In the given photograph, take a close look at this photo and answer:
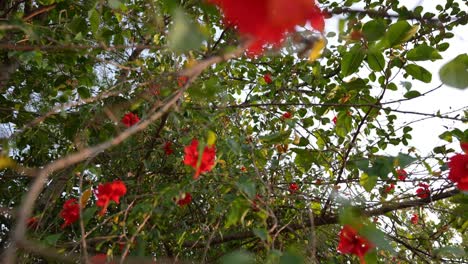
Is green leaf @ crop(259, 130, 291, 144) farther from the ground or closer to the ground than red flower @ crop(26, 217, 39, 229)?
farther from the ground

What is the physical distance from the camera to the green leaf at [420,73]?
41.7 inches

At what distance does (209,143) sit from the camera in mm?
783

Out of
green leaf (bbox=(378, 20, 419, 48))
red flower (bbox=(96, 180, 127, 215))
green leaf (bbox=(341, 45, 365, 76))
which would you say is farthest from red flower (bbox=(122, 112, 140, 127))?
green leaf (bbox=(378, 20, 419, 48))

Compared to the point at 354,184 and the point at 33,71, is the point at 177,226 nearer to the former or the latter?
the point at 354,184

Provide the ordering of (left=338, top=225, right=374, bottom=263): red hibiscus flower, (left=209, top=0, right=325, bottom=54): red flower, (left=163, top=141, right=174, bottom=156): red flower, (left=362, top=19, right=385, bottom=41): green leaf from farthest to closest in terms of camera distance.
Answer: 1. (left=163, top=141, right=174, bottom=156): red flower
2. (left=338, top=225, right=374, bottom=263): red hibiscus flower
3. (left=362, top=19, right=385, bottom=41): green leaf
4. (left=209, top=0, right=325, bottom=54): red flower

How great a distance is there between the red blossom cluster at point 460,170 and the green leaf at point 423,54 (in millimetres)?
308

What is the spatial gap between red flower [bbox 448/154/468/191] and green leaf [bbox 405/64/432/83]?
247 mm

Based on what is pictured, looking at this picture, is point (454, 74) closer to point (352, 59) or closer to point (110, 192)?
point (352, 59)

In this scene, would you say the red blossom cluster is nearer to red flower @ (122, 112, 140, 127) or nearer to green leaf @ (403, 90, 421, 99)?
green leaf @ (403, 90, 421, 99)

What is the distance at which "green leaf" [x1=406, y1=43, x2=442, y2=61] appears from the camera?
980 mm

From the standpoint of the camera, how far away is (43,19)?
178 cm

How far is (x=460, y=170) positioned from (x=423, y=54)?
343 millimetres

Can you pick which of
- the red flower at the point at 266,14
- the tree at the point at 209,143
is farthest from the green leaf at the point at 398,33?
the red flower at the point at 266,14

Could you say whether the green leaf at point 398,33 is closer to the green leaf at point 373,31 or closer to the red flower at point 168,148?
the green leaf at point 373,31
